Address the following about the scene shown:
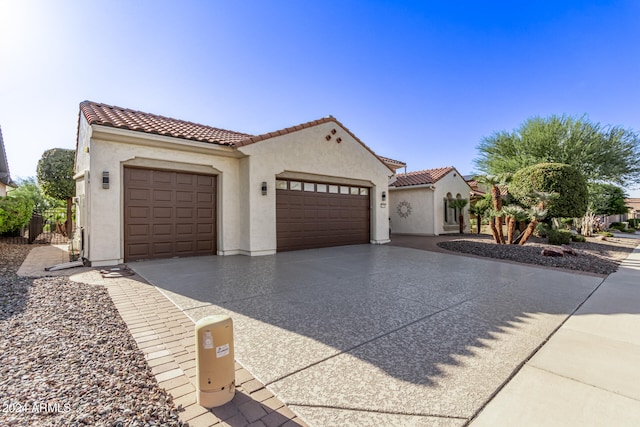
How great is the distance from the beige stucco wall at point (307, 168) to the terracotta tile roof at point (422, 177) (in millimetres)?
4886

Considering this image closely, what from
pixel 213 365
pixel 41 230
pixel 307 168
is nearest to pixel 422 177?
pixel 307 168

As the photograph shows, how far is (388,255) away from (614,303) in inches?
229

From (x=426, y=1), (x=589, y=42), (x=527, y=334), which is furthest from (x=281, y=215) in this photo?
(x=589, y=42)

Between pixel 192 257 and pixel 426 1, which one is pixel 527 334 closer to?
pixel 192 257

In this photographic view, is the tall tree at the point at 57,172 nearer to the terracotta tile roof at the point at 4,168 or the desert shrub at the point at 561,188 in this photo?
the terracotta tile roof at the point at 4,168

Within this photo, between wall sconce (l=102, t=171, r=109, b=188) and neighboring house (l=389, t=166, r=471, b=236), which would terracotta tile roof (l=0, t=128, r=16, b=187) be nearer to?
wall sconce (l=102, t=171, r=109, b=188)

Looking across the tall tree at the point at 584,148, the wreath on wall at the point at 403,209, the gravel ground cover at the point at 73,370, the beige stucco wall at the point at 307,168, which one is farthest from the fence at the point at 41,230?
the tall tree at the point at 584,148

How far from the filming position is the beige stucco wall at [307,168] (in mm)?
10008

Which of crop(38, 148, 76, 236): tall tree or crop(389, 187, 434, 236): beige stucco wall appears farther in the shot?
crop(389, 187, 434, 236): beige stucco wall

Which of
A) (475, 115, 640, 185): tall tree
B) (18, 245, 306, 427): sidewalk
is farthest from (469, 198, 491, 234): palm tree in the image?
(18, 245, 306, 427): sidewalk

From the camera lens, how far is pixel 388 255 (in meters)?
10.3

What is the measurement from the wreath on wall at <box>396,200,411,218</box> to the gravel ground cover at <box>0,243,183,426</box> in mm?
17259

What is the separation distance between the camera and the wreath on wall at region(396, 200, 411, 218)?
19.1m

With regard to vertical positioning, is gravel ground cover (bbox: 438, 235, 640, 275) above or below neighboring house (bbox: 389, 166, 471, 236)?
below
